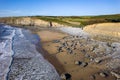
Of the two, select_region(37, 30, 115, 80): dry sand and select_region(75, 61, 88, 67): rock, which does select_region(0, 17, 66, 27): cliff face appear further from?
select_region(75, 61, 88, 67): rock

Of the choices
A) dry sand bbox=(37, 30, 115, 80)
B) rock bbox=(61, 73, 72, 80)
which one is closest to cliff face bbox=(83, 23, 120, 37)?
dry sand bbox=(37, 30, 115, 80)

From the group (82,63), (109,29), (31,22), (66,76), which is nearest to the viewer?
(66,76)

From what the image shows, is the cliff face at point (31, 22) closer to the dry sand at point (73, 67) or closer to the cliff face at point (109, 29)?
the cliff face at point (109, 29)

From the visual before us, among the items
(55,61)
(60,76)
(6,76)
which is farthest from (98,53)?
(6,76)

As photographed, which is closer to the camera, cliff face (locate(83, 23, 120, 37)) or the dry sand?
the dry sand

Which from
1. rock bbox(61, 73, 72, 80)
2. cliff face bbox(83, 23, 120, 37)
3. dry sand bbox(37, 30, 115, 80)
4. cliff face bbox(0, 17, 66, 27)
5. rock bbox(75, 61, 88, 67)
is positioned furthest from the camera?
cliff face bbox(0, 17, 66, 27)

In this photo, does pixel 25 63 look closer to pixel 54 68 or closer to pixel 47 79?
pixel 54 68

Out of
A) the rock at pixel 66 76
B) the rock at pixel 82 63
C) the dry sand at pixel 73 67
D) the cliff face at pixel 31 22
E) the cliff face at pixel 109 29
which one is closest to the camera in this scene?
the rock at pixel 66 76

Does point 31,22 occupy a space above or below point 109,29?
below

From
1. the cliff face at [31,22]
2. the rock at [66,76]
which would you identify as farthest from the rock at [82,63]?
the cliff face at [31,22]

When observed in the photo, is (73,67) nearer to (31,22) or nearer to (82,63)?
(82,63)

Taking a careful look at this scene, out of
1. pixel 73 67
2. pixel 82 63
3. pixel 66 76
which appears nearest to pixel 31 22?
pixel 82 63

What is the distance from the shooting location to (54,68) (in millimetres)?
15859

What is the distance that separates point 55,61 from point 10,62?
13.5 ft
